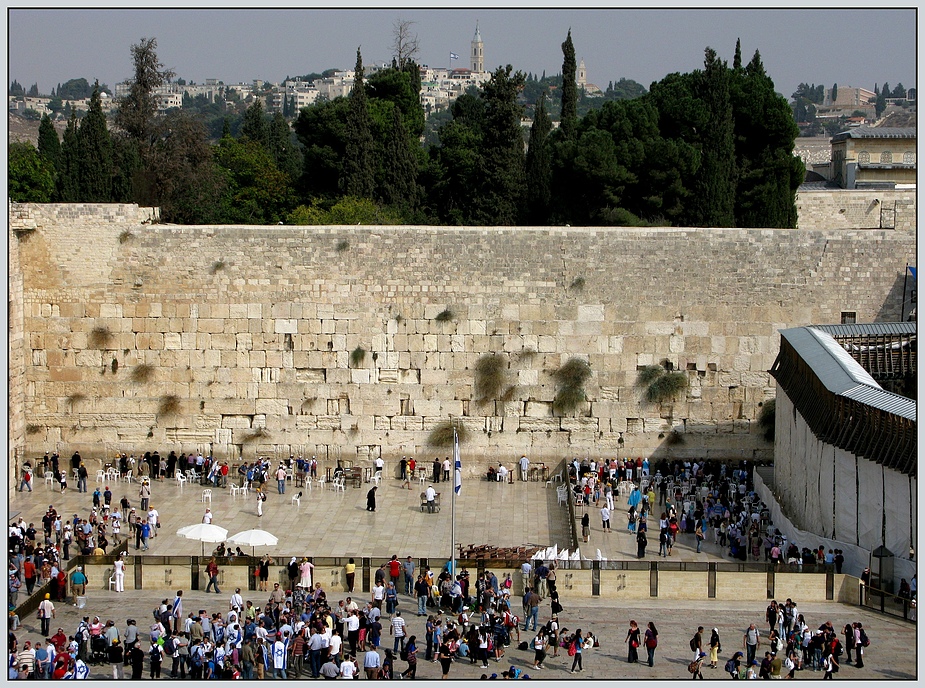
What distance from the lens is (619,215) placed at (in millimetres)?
33125

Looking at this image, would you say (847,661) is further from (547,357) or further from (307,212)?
(307,212)

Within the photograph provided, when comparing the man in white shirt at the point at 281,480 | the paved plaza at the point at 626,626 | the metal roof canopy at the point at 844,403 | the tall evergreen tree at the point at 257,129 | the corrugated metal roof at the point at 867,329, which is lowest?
the paved plaza at the point at 626,626

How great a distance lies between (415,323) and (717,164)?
362 inches

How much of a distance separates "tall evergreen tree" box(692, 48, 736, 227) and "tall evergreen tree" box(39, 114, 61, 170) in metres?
21.4

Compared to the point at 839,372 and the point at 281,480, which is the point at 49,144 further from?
the point at 839,372

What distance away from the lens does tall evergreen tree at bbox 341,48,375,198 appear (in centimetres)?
3556

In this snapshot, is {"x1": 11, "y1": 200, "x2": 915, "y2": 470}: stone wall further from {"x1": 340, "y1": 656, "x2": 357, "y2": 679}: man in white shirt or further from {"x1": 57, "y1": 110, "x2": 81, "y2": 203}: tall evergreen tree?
{"x1": 340, "y1": 656, "x2": 357, "y2": 679}: man in white shirt

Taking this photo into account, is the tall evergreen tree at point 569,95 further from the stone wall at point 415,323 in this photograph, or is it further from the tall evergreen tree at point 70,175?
the tall evergreen tree at point 70,175

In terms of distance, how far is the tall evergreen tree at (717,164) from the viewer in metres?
31.6

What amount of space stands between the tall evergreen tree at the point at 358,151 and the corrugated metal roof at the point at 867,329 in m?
15.0

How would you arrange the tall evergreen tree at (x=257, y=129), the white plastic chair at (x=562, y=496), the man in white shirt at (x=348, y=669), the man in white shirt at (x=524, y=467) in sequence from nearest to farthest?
the man in white shirt at (x=348, y=669), the white plastic chair at (x=562, y=496), the man in white shirt at (x=524, y=467), the tall evergreen tree at (x=257, y=129)

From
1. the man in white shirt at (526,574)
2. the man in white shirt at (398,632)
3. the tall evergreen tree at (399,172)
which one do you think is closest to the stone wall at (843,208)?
the tall evergreen tree at (399,172)

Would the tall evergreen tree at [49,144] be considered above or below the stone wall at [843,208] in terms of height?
above

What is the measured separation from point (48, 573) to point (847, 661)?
454 inches
